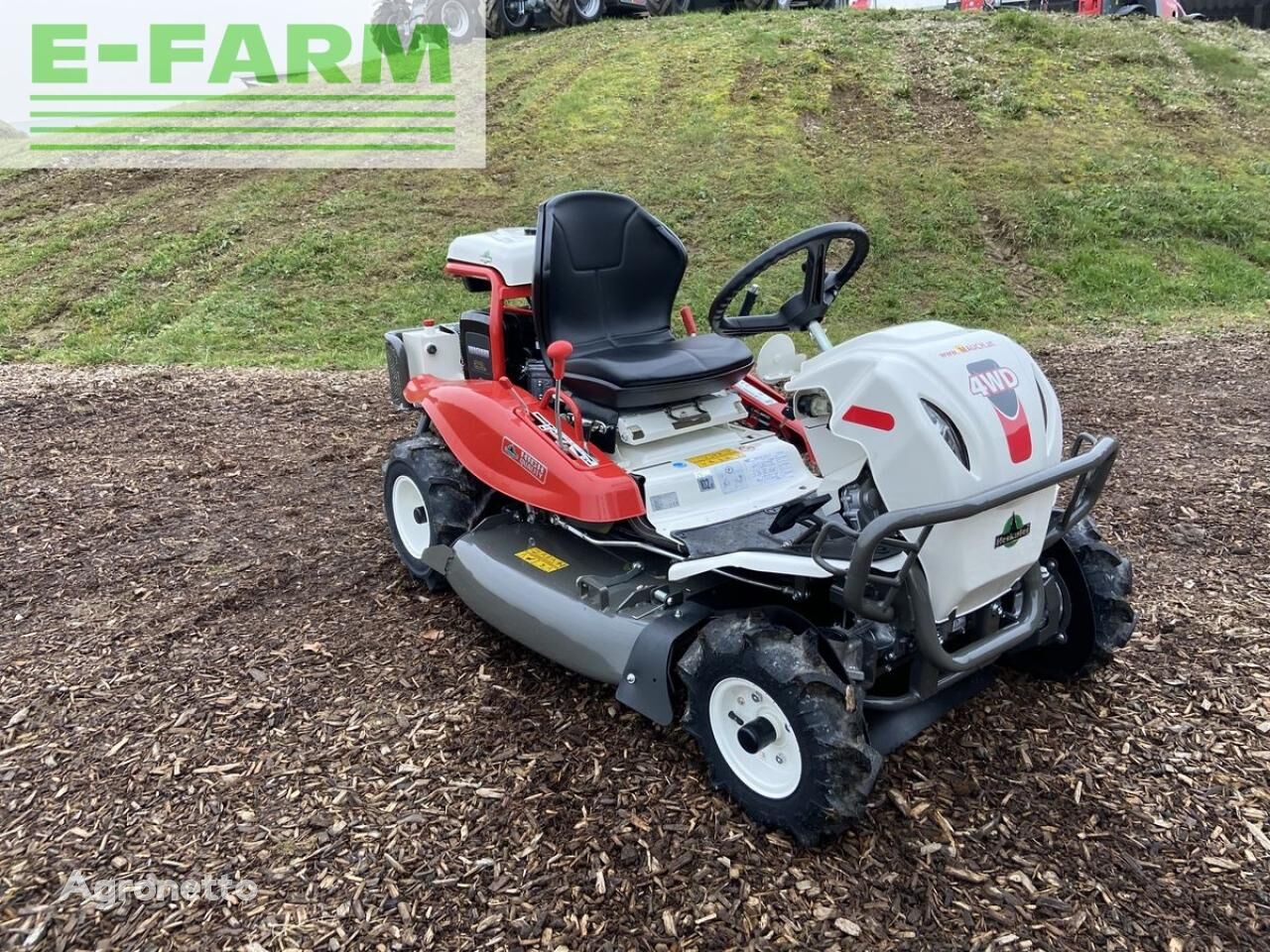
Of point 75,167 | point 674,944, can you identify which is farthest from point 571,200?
point 75,167

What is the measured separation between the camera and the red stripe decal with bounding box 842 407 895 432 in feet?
8.40

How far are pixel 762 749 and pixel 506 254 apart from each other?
7.30 ft

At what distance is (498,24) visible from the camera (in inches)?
707

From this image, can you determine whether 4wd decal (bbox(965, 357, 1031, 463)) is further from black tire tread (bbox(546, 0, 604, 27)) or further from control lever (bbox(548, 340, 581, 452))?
black tire tread (bbox(546, 0, 604, 27))

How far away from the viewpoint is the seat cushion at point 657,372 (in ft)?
11.2

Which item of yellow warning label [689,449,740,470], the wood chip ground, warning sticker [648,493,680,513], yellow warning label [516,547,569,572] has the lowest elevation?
the wood chip ground

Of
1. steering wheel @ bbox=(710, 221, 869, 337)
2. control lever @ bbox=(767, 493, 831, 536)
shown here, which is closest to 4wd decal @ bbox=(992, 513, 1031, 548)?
control lever @ bbox=(767, 493, 831, 536)

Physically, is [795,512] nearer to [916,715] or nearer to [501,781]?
[916,715]

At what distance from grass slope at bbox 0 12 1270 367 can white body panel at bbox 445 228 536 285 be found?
172 inches

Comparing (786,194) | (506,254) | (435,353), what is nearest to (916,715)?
(506,254)

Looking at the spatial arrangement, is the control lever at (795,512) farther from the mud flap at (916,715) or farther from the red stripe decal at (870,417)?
the mud flap at (916,715)

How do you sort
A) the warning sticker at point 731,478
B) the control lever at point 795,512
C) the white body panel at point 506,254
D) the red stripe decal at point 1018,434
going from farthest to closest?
the white body panel at point 506,254
the warning sticker at point 731,478
the control lever at point 795,512
the red stripe decal at point 1018,434

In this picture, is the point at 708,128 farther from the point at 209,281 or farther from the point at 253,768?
the point at 253,768

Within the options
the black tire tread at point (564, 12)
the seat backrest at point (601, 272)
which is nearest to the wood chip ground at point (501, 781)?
the seat backrest at point (601, 272)
